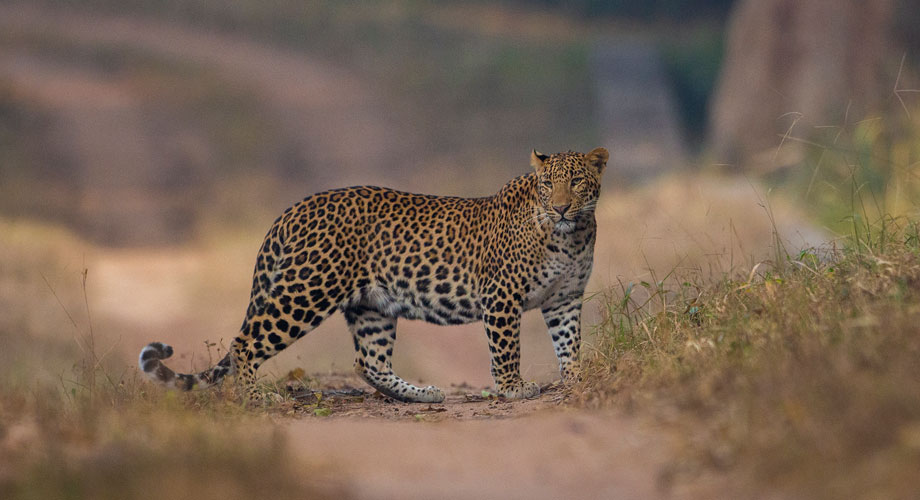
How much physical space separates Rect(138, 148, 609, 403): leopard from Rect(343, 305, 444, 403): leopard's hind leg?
0.01 meters

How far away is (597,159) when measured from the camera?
8.70m

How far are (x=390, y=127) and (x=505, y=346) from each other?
80.1 ft

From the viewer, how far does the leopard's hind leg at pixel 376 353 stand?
9.32 meters

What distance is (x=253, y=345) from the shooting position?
8.59m

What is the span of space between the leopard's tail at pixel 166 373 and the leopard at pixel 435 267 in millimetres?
19

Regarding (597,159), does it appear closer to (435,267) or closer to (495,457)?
(435,267)

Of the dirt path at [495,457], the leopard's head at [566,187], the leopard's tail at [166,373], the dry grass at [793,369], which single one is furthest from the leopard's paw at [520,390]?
the leopard's tail at [166,373]

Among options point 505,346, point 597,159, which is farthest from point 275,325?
point 597,159

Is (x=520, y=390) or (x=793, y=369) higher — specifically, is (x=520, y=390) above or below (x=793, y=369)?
below

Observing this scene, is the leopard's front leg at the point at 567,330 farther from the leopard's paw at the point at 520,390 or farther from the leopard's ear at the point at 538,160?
the leopard's ear at the point at 538,160

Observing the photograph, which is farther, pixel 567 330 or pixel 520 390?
pixel 567 330

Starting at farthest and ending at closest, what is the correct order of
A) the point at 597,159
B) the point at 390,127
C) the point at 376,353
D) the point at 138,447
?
the point at 390,127 < the point at 376,353 < the point at 597,159 < the point at 138,447

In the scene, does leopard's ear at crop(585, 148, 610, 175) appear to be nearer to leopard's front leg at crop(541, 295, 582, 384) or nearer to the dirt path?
leopard's front leg at crop(541, 295, 582, 384)

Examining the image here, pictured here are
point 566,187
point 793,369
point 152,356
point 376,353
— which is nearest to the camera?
point 793,369
